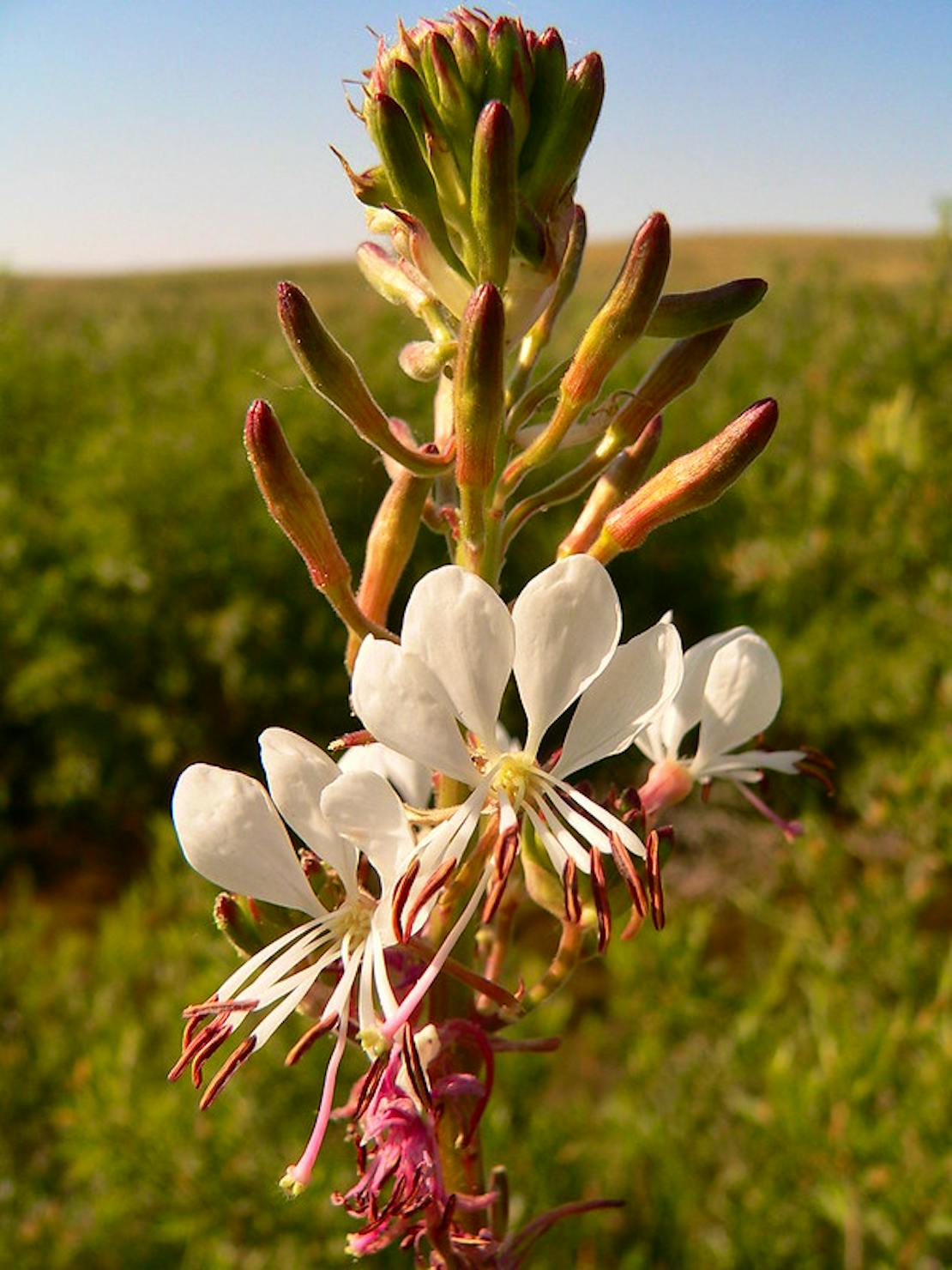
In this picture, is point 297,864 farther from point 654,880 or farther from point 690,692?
point 690,692

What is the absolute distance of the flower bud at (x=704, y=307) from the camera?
1.14m

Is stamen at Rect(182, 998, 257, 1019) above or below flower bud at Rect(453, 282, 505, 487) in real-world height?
below

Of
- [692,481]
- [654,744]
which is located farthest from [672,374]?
[654,744]

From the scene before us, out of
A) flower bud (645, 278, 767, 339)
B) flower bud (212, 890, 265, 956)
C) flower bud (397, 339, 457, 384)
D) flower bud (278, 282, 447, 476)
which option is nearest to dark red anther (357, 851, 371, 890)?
flower bud (212, 890, 265, 956)

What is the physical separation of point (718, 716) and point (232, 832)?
54 cm

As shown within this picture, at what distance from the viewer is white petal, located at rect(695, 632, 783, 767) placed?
1163 millimetres

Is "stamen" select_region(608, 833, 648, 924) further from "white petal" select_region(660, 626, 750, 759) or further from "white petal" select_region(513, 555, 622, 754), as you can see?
"white petal" select_region(660, 626, 750, 759)

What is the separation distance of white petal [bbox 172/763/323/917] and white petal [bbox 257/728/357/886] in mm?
17

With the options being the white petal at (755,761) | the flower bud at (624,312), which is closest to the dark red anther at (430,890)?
the white petal at (755,761)

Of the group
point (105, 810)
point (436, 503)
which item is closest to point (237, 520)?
point (105, 810)

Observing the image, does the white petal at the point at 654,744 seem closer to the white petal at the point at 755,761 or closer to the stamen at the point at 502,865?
the white petal at the point at 755,761

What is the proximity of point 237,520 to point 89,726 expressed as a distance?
4.67 ft

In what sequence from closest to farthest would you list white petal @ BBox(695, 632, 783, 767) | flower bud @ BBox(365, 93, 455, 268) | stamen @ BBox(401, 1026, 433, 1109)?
stamen @ BBox(401, 1026, 433, 1109)
flower bud @ BBox(365, 93, 455, 268)
white petal @ BBox(695, 632, 783, 767)

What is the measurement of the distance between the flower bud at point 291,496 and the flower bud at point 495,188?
0.28 m
